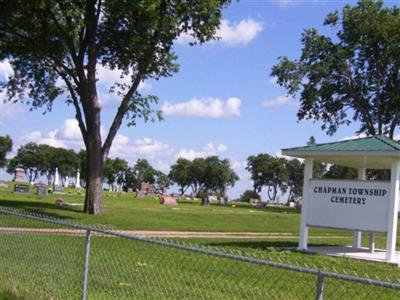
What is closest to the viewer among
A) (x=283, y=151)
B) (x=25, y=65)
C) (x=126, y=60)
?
(x=283, y=151)

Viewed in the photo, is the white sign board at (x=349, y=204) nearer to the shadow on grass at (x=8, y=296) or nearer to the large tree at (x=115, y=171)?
the shadow on grass at (x=8, y=296)

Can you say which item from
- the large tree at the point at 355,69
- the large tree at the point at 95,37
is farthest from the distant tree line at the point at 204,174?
the large tree at the point at 95,37

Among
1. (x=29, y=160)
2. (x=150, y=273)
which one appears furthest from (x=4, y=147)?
(x=150, y=273)

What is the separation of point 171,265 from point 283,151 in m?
6.52

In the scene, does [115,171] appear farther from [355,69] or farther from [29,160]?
[355,69]

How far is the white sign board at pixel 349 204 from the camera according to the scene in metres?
15.2

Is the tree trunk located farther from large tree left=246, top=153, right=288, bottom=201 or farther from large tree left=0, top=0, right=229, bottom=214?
large tree left=246, top=153, right=288, bottom=201

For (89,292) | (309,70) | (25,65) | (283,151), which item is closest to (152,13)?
(283,151)

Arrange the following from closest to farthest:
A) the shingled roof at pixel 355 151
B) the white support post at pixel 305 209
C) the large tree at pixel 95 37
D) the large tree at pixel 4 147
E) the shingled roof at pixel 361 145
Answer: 1. the shingled roof at pixel 355 151
2. the shingled roof at pixel 361 145
3. the white support post at pixel 305 209
4. the large tree at pixel 95 37
5. the large tree at pixel 4 147

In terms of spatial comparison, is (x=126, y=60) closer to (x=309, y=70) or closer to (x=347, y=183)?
(x=347, y=183)

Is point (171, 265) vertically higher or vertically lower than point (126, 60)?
lower

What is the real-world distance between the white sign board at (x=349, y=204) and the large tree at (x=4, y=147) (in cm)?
9746

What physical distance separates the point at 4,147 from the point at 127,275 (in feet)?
338

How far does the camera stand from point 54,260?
9.90 m
